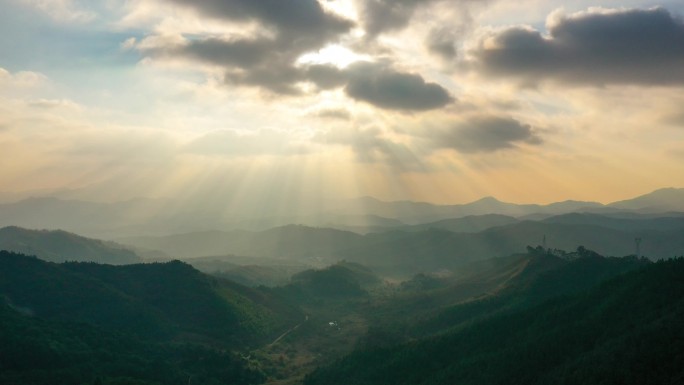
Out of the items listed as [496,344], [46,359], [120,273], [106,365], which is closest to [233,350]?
[106,365]

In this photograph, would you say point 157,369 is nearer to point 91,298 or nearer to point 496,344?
point 91,298

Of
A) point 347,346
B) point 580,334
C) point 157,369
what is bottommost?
point 347,346

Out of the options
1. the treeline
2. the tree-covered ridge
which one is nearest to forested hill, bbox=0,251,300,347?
the treeline

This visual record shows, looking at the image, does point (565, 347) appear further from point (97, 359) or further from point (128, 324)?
point (128, 324)

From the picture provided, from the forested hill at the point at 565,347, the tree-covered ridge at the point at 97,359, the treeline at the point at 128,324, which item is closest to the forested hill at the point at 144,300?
the treeline at the point at 128,324

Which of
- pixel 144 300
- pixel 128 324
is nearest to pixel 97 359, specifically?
pixel 128 324

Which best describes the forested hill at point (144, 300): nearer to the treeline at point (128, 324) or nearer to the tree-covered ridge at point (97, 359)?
the treeline at point (128, 324)

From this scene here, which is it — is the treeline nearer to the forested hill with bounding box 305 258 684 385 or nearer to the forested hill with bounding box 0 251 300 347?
the forested hill with bounding box 0 251 300 347

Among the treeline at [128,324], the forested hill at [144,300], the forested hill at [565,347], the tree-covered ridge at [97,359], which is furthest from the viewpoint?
the forested hill at [144,300]
